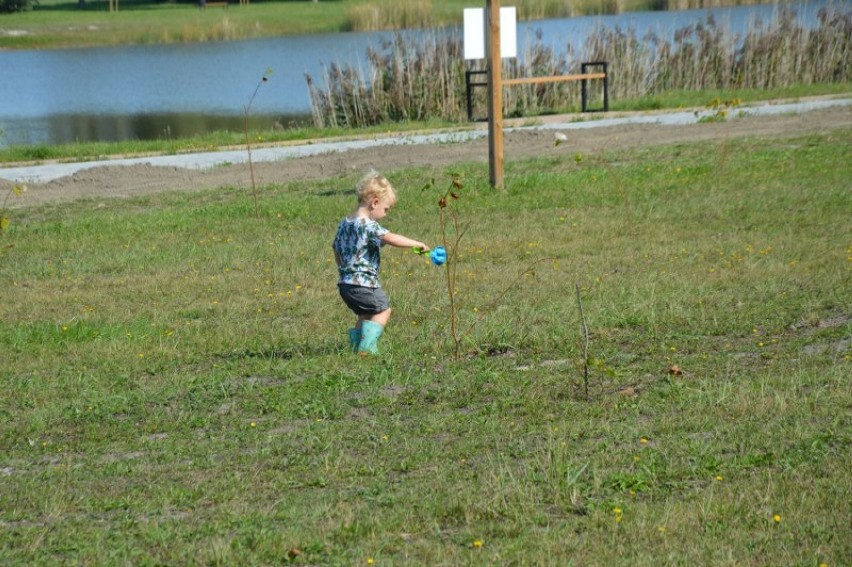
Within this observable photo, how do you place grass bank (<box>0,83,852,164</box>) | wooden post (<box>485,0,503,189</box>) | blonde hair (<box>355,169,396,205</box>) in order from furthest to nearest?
1. grass bank (<box>0,83,852,164</box>)
2. wooden post (<box>485,0,503,189</box>)
3. blonde hair (<box>355,169,396,205</box>)

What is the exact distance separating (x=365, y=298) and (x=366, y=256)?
26 cm

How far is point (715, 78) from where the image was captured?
26609 mm

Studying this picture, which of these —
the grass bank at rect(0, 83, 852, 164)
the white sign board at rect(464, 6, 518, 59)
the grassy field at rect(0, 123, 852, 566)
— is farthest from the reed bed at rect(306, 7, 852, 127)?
the grassy field at rect(0, 123, 852, 566)

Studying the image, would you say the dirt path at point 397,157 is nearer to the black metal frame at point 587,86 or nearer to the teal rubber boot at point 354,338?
the black metal frame at point 587,86

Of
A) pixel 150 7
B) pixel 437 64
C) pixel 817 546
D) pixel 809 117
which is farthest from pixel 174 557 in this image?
pixel 150 7

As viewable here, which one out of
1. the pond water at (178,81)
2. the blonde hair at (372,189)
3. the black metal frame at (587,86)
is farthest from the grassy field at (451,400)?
the pond water at (178,81)

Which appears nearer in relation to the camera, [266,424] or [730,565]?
[730,565]

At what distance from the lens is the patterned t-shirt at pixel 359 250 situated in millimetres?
7488

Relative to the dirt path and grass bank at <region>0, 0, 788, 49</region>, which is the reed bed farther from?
grass bank at <region>0, 0, 788, 49</region>

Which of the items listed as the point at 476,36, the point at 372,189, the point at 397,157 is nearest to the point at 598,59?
the point at 397,157

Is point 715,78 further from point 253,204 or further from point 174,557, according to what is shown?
point 174,557

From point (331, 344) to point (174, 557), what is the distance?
3.45 metres

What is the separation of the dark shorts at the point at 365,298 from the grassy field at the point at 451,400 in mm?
293

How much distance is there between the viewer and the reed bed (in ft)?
80.0
